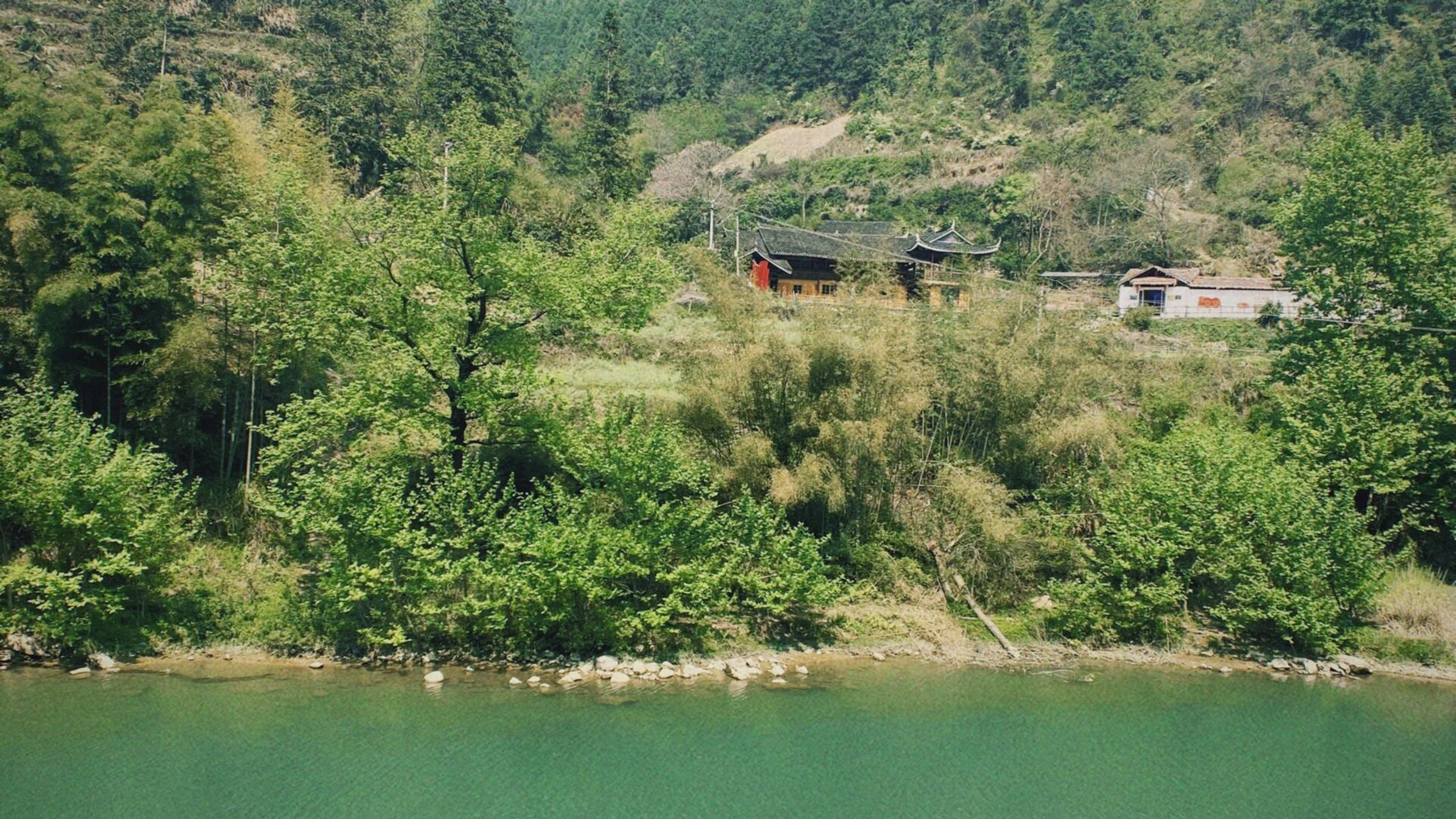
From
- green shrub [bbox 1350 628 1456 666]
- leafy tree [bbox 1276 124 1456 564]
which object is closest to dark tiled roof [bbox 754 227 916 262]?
leafy tree [bbox 1276 124 1456 564]

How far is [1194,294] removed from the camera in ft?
101

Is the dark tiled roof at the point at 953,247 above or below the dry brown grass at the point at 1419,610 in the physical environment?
above

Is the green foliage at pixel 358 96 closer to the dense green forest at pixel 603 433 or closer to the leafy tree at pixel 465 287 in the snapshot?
the dense green forest at pixel 603 433

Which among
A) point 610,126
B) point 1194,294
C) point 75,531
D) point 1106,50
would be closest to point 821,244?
Result: point 610,126

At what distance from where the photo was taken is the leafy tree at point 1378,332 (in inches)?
631

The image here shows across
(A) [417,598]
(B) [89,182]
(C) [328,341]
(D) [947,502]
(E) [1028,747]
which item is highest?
(B) [89,182]

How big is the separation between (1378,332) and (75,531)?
20391 mm

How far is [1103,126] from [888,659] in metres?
38.2

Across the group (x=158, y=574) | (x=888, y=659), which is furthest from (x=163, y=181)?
(x=888, y=659)

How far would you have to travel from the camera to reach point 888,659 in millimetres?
14227

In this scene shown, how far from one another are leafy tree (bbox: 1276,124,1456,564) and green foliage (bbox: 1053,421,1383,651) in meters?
1.48

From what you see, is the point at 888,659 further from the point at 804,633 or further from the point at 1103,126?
the point at 1103,126

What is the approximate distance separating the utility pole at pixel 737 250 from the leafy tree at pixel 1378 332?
33.2 feet

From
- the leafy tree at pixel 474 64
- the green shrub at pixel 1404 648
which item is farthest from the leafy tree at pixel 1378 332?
the leafy tree at pixel 474 64
